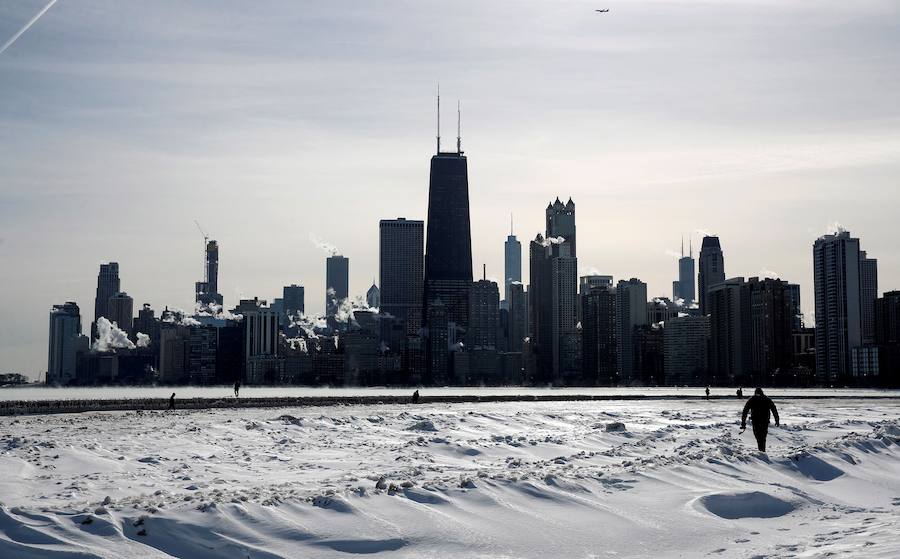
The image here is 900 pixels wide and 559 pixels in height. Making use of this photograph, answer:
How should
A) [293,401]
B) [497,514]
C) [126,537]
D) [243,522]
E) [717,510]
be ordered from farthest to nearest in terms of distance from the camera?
[293,401] < [717,510] < [497,514] < [243,522] < [126,537]

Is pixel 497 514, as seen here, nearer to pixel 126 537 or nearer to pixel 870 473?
pixel 126 537

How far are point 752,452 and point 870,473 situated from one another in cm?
283

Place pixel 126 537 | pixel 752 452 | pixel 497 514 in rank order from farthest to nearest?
pixel 752 452 → pixel 497 514 → pixel 126 537

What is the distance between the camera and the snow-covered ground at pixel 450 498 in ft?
46.6

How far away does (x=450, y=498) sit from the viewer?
57.1 ft

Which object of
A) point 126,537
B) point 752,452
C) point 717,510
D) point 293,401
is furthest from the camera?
point 293,401

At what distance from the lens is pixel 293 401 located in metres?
93.5

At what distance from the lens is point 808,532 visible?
1588 cm

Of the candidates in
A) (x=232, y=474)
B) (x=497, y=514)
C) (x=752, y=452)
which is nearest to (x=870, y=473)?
(x=752, y=452)

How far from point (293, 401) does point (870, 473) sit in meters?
74.5

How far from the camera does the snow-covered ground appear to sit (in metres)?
14.2

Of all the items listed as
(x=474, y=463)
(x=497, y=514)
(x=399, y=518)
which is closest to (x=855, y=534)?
(x=497, y=514)

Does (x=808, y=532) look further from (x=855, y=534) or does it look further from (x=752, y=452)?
(x=752, y=452)

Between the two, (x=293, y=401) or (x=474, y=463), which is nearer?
(x=474, y=463)
